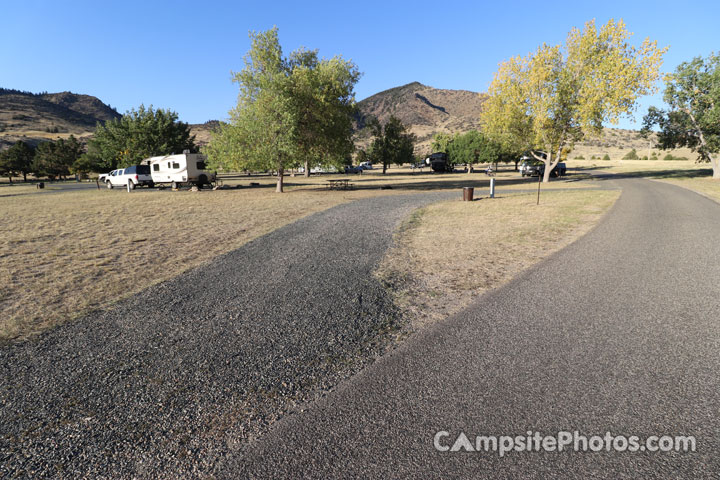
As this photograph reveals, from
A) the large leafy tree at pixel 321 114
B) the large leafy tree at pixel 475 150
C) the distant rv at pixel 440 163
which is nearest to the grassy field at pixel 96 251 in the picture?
the large leafy tree at pixel 321 114

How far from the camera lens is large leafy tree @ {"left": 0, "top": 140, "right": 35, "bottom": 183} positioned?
168 feet

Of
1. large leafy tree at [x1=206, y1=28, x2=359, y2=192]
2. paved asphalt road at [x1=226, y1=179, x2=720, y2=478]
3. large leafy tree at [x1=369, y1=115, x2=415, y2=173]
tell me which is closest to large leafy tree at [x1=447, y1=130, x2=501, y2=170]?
large leafy tree at [x1=369, y1=115, x2=415, y2=173]

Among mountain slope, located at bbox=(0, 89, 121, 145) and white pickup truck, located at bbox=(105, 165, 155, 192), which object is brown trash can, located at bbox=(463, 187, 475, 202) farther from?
mountain slope, located at bbox=(0, 89, 121, 145)

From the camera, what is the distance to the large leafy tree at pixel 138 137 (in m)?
43.0

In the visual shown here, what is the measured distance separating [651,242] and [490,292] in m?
6.18

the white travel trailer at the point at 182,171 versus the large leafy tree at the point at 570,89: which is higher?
the large leafy tree at the point at 570,89

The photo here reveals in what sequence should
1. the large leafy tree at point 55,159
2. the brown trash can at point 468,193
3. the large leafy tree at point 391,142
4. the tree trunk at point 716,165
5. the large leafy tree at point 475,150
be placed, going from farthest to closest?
1. the large leafy tree at point 475,150
2. the large leafy tree at point 391,142
3. the large leafy tree at point 55,159
4. the tree trunk at point 716,165
5. the brown trash can at point 468,193

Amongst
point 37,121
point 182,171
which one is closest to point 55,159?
point 182,171

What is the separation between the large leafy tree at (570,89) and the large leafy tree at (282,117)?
14.0m

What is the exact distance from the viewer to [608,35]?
26.3 meters

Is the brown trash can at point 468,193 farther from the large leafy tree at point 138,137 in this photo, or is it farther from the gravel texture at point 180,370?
the large leafy tree at point 138,137

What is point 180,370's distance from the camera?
346 centimetres

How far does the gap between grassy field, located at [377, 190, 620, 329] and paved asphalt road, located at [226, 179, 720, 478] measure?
62 centimetres

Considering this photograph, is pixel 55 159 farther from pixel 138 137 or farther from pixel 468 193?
pixel 468 193
